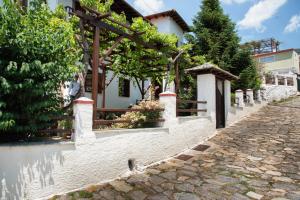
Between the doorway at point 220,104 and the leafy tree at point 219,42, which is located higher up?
the leafy tree at point 219,42

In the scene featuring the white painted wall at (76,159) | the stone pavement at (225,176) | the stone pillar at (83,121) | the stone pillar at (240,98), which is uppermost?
the stone pillar at (240,98)

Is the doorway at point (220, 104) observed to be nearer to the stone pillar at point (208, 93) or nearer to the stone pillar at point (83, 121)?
the stone pillar at point (208, 93)

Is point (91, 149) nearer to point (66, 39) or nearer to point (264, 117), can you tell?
point (66, 39)

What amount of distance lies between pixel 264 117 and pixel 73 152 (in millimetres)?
12182

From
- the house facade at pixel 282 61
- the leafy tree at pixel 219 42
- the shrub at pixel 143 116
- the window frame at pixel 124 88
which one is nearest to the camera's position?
the shrub at pixel 143 116

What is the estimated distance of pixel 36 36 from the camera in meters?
5.12

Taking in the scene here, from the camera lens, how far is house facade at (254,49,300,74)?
1339 inches

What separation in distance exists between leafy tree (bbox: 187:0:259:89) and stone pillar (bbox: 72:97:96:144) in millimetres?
11500

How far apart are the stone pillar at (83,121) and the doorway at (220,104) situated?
734cm

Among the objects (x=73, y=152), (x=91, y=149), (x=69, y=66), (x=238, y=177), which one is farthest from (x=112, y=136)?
(x=238, y=177)

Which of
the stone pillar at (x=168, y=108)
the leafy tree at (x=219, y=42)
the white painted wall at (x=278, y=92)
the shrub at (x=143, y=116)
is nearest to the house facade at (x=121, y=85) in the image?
the leafy tree at (x=219, y=42)

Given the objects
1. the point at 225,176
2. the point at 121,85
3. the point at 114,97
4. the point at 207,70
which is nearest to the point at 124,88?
the point at 121,85

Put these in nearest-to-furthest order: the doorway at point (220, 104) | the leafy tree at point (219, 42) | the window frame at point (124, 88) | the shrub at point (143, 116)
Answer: the shrub at point (143, 116)
the doorway at point (220, 104)
the leafy tree at point (219, 42)
the window frame at point (124, 88)

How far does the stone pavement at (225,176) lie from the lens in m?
5.41
